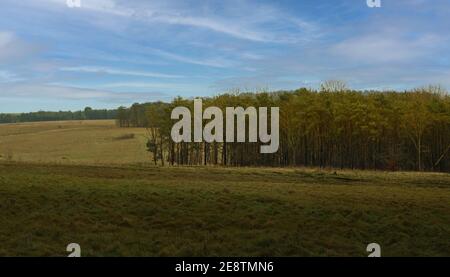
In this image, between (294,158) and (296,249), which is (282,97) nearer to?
(294,158)

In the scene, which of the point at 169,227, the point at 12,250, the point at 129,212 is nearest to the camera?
the point at 12,250

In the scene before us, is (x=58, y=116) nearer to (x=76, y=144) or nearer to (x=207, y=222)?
(x=76, y=144)

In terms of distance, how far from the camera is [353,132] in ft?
211

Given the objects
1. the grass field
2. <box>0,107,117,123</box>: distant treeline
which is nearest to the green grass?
the grass field

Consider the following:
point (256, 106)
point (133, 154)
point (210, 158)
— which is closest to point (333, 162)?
point (256, 106)

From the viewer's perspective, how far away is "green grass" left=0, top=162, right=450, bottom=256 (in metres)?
11.4

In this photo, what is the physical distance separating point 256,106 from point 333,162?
14671 millimetres

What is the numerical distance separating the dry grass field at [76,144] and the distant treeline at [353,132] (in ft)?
67.9

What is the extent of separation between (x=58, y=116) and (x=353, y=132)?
14749 centimetres

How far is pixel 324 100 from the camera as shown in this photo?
2613 inches

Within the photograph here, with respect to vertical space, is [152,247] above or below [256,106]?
below

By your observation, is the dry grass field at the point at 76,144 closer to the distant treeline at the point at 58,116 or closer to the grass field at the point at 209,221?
the distant treeline at the point at 58,116

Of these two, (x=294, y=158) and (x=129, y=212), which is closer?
(x=129, y=212)

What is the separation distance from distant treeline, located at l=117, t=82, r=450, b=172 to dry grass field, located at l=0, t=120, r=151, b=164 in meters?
20.7
